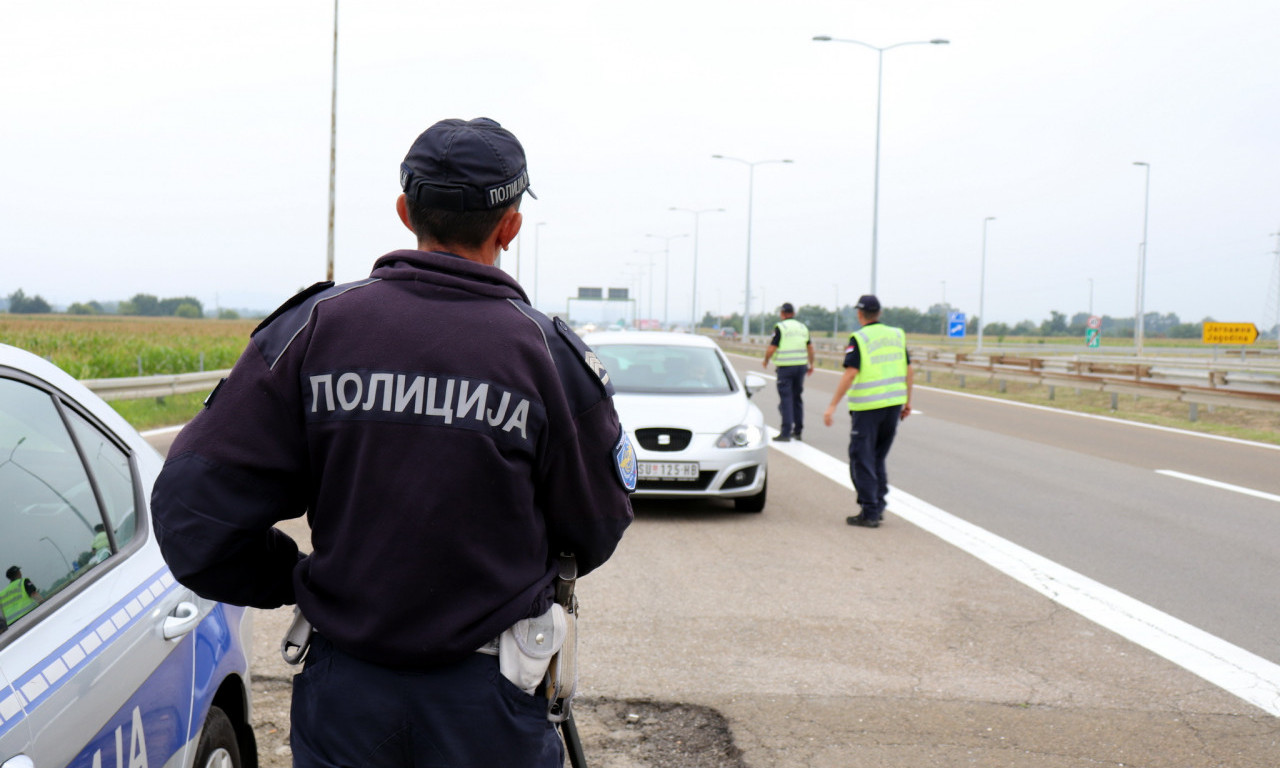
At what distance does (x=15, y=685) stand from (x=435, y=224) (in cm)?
105

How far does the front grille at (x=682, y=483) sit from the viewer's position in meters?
9.20

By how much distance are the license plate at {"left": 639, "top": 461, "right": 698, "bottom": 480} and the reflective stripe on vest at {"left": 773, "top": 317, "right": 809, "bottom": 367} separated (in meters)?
5.82

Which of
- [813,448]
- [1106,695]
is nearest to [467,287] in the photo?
[1106,695]

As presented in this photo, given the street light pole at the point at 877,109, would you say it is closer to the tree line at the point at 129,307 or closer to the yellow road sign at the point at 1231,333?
the yellow road sign at the point at 1231,333

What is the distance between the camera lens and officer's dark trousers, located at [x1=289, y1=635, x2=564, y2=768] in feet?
6.37

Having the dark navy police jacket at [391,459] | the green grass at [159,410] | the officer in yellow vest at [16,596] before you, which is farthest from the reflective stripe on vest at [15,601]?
the green grass at [159,410]

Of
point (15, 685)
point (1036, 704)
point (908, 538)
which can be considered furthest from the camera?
point (908, 538)

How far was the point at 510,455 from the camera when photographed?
77.9 inches

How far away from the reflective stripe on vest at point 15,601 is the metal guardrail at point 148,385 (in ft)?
36.9

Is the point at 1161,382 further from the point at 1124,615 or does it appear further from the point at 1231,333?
the point at 1124,615

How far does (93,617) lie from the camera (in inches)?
89.4

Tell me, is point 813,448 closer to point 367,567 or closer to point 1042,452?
point 1042,452

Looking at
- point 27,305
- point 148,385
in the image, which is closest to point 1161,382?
point 148,385

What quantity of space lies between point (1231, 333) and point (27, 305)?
81.6 m
